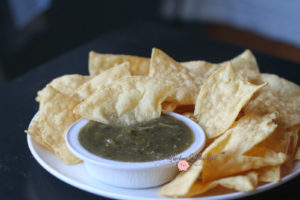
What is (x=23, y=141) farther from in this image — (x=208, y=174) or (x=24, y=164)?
(x=208, y=174)

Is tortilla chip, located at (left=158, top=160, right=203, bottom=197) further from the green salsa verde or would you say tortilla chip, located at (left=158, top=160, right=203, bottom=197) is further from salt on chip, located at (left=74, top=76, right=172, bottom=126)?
salt on chip, located at (left=74, top=76, right=172, bottom=126)

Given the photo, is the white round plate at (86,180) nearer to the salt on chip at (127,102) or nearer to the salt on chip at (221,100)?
the salt on chip at (127,102)

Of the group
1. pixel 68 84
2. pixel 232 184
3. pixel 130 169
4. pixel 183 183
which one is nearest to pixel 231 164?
pixel 232 184

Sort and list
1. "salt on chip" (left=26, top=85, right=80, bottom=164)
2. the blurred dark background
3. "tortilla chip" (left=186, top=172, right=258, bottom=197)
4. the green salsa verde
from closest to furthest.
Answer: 1. "tortilla chip" (left=186, top=172, right=258, bottom=197)
2. the green salsa verde
3. "salt on chip" (left=26, top=85, right=80, bottom=164)
4. the blurred dark background

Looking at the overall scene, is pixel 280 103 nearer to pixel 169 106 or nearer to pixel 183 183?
pixel 169 106

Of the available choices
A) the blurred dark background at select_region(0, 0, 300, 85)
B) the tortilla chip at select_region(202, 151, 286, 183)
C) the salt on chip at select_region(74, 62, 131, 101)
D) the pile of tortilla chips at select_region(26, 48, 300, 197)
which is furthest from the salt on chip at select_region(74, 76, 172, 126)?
the blurred dark background at select_region(0, 0, 300, 85)
